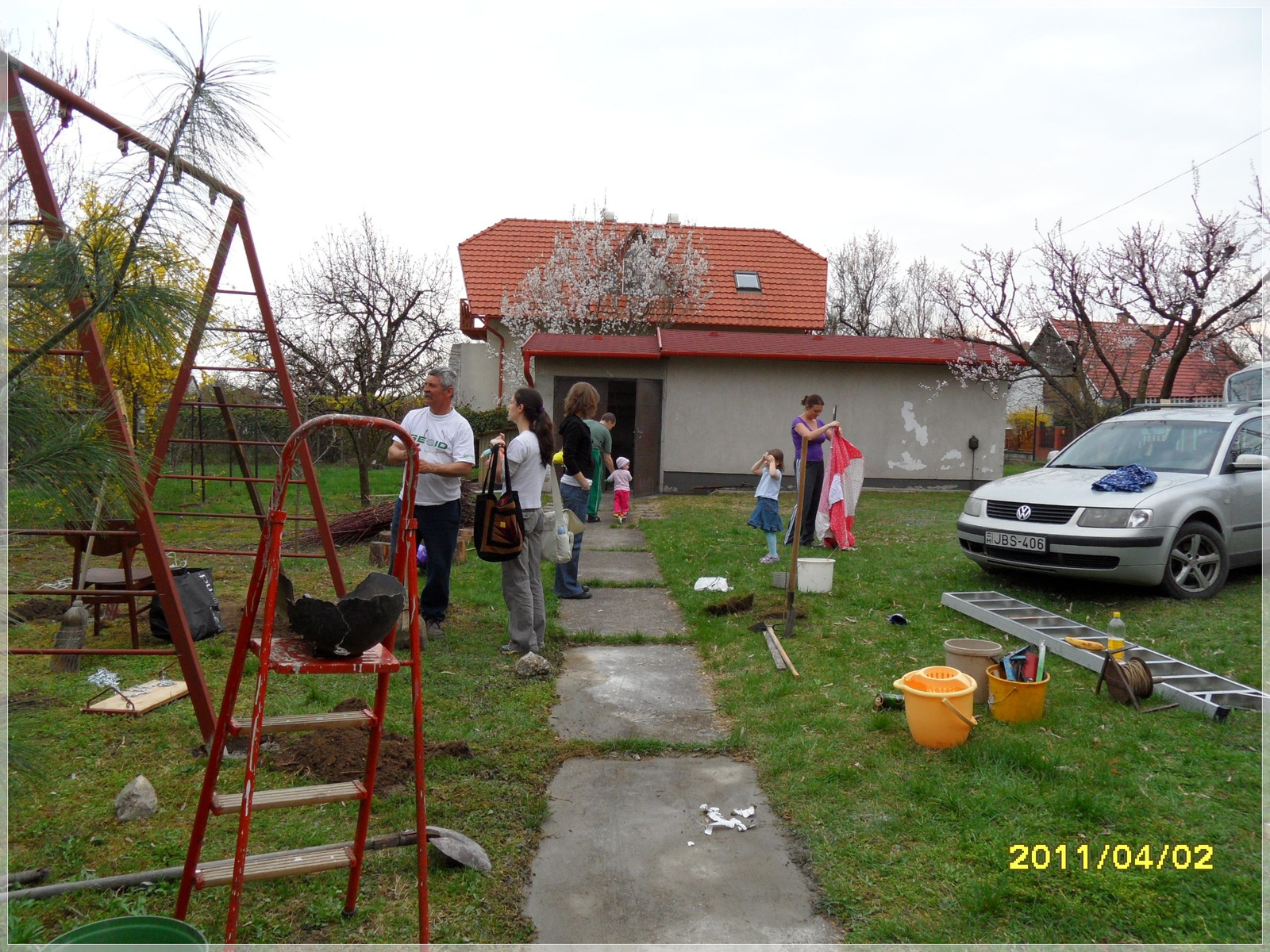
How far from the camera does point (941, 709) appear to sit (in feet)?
13.8

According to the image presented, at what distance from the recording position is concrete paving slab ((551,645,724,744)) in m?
4.73

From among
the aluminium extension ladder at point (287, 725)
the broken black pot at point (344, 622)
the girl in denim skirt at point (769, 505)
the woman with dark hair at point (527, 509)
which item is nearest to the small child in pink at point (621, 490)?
the girl in denim skirt at point (769, 505)

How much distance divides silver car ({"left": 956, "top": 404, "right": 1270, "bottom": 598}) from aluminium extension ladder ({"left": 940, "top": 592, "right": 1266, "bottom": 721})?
56 centimetres

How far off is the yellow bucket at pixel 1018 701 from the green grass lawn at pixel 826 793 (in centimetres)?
9

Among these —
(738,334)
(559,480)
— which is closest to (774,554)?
(559,480)

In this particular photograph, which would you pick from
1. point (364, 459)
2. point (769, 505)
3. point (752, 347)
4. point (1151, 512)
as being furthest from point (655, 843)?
point (752, 347)

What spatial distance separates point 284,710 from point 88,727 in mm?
949

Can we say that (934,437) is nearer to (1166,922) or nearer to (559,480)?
(559,480)

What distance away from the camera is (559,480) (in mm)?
7793

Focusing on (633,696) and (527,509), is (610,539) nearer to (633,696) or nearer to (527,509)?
(527,509)

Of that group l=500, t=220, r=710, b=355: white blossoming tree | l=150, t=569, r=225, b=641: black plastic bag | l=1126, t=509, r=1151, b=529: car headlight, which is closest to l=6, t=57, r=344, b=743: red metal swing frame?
l=150, t=569, r=225, b=641: black plastic bag

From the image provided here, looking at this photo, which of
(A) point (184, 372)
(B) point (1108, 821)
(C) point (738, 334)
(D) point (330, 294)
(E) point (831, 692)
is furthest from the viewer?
→ (C) point (738, 334)

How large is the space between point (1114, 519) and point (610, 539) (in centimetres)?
665
